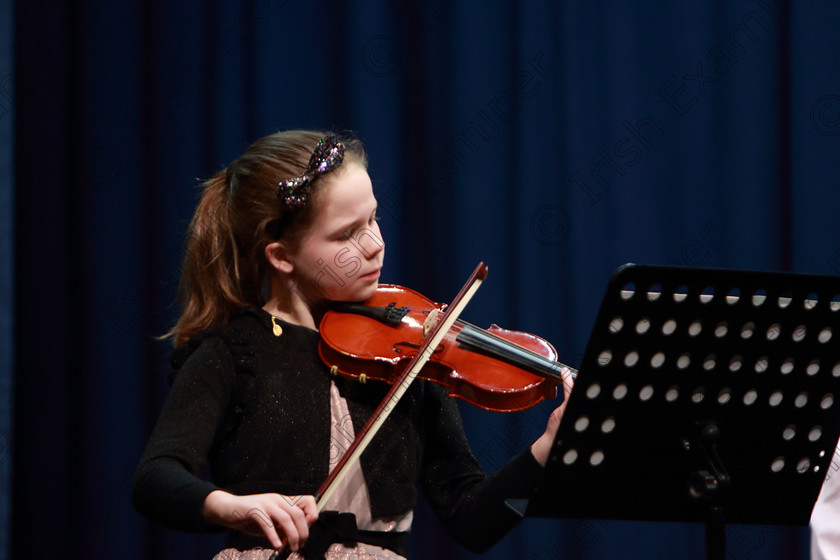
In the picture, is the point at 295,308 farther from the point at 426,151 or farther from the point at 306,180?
the point at 426,151

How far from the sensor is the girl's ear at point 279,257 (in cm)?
128

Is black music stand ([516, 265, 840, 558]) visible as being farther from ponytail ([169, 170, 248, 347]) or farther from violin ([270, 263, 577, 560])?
ponytail ([169, 170, 248, 347])

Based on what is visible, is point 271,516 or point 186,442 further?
point 186,442

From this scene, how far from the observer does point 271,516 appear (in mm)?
911

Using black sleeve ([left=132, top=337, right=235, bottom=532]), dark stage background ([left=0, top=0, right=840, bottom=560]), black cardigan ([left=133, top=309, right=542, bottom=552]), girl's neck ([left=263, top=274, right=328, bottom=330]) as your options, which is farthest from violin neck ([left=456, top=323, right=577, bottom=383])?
dark stage background ([left=0, top=0, right=840, bottom=560])

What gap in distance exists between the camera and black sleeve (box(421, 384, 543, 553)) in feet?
4.07

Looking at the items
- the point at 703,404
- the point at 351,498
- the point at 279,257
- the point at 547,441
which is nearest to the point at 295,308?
the point at 279,257

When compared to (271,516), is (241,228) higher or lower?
higher

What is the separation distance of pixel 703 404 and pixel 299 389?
549 millimetres

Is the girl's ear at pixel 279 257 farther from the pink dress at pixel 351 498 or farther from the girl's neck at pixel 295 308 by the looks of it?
the pink dress at pixel 351 498

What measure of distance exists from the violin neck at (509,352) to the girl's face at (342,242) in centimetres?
17

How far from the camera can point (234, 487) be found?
1164 mm

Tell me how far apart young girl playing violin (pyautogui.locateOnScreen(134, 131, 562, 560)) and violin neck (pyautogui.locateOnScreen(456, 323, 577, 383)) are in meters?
0.07

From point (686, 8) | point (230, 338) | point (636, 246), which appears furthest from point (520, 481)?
point (686, 8)
